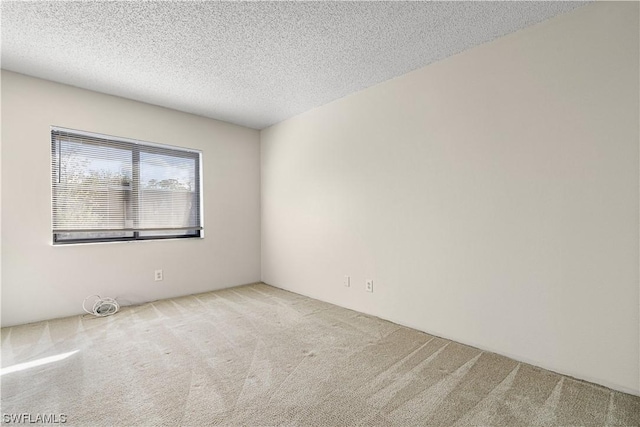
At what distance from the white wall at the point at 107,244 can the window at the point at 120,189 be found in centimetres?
12

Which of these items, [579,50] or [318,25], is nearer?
[579,50]

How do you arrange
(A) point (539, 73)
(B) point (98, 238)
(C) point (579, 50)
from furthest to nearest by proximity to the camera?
1. (B) point (98, 238)
2. (A) point (539, 73)
3. (C) point (579, 50)

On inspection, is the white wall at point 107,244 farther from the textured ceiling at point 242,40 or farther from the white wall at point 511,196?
the white wall at point 511,196

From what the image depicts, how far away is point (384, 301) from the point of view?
10.1 feet

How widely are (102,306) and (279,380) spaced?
8.18ft

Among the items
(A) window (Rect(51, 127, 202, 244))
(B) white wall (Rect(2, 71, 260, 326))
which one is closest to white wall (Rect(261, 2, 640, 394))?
(B) white wall (Rect(2, 71, 260, 326))

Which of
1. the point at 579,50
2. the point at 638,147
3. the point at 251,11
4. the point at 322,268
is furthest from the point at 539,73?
the point at 322,268

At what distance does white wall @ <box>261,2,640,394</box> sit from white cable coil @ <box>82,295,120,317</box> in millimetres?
2498

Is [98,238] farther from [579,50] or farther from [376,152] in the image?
[579,50]

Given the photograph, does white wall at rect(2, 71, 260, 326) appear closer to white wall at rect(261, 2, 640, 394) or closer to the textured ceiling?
the textured ceiling

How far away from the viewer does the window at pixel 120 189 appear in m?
3.14

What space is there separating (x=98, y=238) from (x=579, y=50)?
181 inches

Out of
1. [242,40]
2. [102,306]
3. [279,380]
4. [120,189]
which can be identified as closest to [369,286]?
[279,380]

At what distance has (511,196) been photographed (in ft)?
7.36
